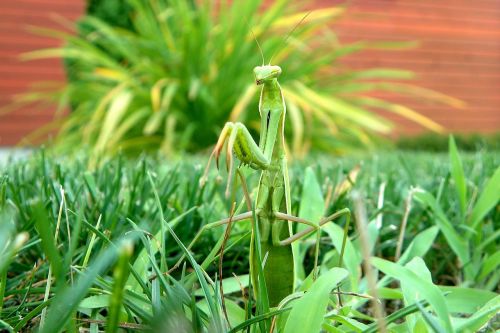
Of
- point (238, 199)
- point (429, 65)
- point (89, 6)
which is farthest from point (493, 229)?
point (429, 65)

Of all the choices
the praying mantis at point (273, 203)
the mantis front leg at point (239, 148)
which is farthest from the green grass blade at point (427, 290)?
the mantis front leg at point (239, 148)

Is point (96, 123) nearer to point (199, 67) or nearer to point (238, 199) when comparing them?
point (199, 67)

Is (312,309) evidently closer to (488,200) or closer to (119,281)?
(119,281)

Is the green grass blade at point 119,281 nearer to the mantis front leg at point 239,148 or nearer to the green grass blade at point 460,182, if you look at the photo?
the mantis front leg at point 239,148

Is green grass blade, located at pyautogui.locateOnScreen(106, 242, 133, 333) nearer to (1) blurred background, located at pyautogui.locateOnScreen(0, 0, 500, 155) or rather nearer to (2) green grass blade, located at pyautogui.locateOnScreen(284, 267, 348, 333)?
(2) green grass blade, located at pyautogui.locateOnScreen(284, 267, 348, 333)

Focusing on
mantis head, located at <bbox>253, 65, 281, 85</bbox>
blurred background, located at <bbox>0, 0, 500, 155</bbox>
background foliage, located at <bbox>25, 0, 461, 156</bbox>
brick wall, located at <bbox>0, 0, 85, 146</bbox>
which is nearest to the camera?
mantis head, located at <bbox>253, 65, 281, 85</bbox>

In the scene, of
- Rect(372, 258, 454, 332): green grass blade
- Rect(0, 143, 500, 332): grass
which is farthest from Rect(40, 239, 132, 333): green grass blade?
Rect(372, 258, 454, 332): green grass blade
